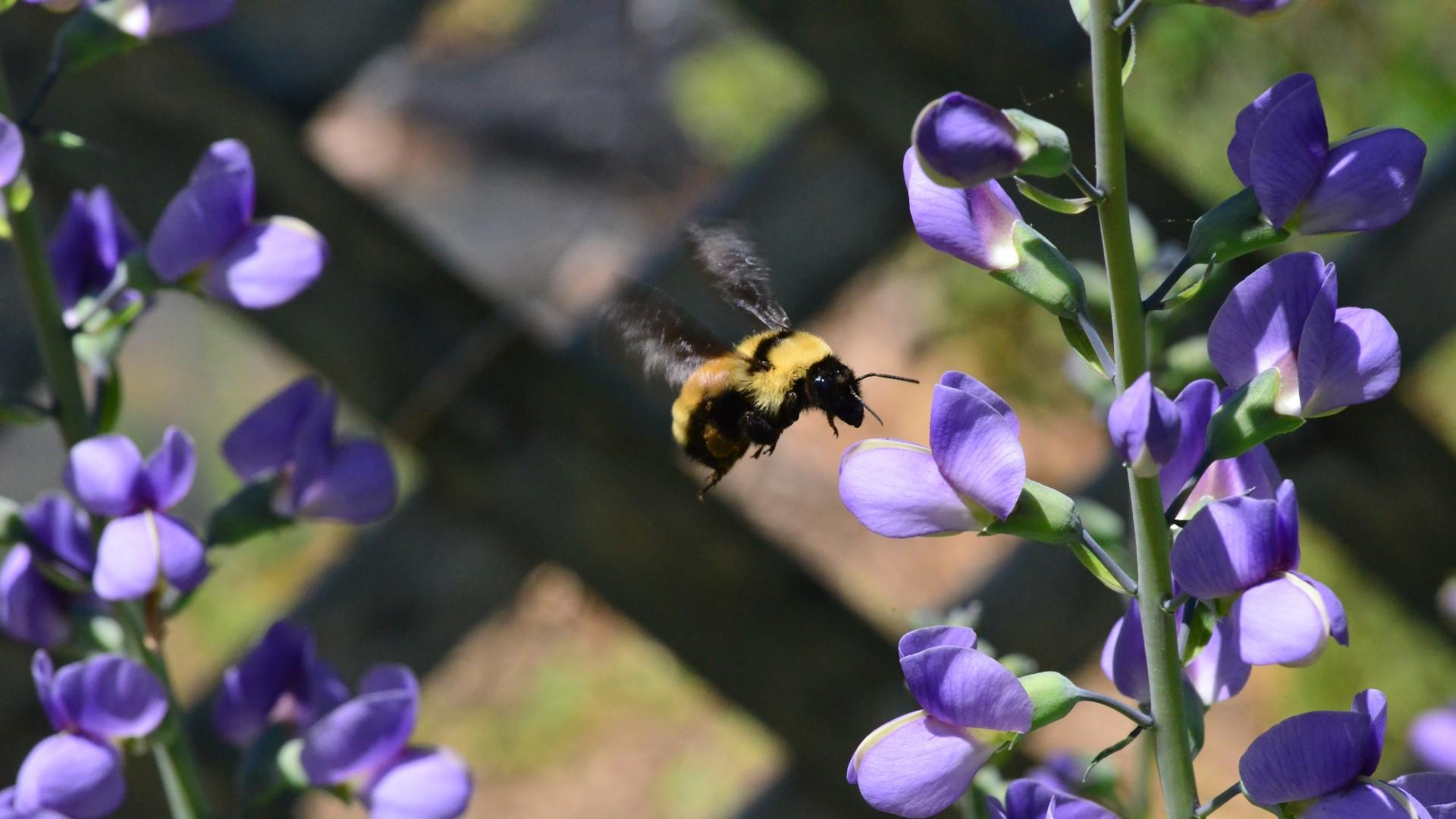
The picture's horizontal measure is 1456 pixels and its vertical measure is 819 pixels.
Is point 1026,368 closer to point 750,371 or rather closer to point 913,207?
point 750,371

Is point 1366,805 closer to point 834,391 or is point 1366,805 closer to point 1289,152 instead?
point 1289,152

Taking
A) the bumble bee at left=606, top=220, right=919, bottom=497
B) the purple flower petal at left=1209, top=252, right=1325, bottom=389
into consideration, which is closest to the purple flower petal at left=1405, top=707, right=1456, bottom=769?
the bumble bee at left=606, top=220, right=919, bottom=497

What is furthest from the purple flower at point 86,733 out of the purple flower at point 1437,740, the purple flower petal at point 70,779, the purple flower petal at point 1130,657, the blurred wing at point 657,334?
the purple flower at point 1437,740

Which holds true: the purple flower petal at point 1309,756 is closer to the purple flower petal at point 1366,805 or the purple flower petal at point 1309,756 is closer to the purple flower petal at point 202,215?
the purple flower petal at point 1366,805

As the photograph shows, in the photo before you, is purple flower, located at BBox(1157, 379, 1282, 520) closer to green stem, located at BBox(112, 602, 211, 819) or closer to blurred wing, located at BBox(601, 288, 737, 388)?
blurred wing, located at BBox(601, 288, 737, 388)

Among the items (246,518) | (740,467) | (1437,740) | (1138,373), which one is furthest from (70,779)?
(740,467)

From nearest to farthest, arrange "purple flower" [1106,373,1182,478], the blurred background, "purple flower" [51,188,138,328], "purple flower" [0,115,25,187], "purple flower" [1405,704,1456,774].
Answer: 1. "purple flower" [1106,373,1182,478]
2. "purple flower" [0,115,25,187]
3. "purple flower" [51,188,138,328]
4. "purple flower" [1405,704,1456,774]
5. the blurred background
